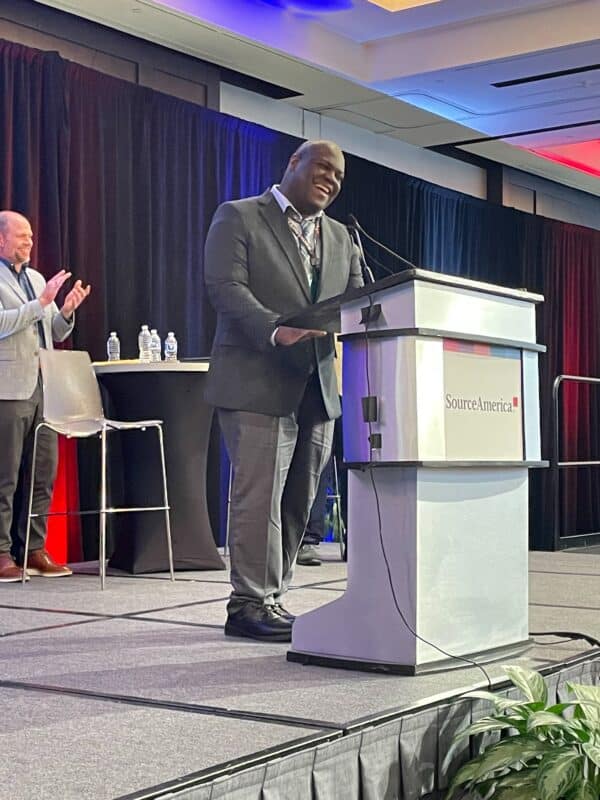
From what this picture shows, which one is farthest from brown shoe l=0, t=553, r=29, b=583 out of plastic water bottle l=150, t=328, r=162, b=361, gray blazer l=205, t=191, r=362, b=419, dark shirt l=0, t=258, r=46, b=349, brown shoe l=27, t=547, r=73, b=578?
gray blazer l=205, t=191, r=362, b=419

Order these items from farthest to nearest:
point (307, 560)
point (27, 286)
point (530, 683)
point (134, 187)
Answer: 1. point (134, 187)
2. point (307, 560)
3. point (27, 286)
4. point (530, 683)

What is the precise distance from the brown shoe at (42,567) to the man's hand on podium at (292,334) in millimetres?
2306

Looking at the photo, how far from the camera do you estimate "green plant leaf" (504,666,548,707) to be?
2.20m

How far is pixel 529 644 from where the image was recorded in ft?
8.81

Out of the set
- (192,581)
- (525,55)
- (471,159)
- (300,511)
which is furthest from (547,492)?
(300,511)

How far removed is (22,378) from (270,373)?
207cm

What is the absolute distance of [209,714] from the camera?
6.74ft

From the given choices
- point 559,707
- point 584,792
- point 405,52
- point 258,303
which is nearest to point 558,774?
point 584,792

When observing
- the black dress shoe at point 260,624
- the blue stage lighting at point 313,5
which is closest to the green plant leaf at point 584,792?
the black dress shoe at point 260,624

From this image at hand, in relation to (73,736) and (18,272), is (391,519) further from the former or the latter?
(18,272)

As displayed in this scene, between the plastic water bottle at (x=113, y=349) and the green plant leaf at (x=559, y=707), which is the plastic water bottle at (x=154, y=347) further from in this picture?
the green plant leaf at (x=559, y=707)

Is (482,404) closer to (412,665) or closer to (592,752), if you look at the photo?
(412,665)

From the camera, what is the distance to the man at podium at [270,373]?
2.85 metres

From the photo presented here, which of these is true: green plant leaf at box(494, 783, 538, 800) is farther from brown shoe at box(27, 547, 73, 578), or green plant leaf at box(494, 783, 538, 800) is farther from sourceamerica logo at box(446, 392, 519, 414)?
brown shoe at box(27, 547, 73, 578)
